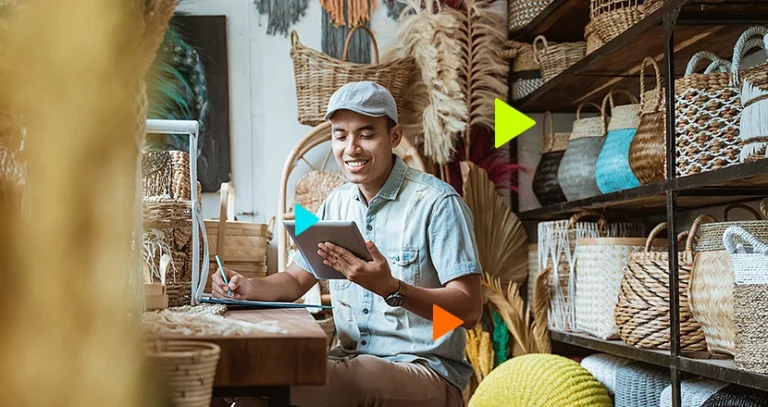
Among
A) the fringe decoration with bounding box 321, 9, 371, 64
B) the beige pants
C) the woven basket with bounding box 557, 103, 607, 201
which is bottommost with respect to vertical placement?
the beige pants

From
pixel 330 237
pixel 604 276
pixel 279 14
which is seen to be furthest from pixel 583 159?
pixel 330 237

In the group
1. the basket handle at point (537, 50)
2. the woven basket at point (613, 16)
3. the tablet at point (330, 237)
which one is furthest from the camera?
the basket handle at point (537, 50)

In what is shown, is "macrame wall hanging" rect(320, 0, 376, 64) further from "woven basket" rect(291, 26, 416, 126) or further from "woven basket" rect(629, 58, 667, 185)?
"woven basket" rect(629, 58, 667, 185)

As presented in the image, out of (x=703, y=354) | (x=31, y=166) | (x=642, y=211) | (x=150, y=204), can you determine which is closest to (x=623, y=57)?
(x=642, y=211)

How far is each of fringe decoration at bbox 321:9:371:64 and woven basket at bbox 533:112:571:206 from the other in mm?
922

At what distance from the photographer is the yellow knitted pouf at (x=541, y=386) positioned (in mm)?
2910

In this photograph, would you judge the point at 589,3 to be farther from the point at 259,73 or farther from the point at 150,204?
the point at 150,204

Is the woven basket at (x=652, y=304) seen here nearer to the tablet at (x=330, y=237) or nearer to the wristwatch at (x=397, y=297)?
the wristwatch at (x=397, y=297)

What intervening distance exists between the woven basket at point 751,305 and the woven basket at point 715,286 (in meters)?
0.09

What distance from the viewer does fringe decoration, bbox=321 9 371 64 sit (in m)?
4.01

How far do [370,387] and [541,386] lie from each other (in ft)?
4.28

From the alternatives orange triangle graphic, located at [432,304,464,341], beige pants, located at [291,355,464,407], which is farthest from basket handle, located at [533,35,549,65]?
beige pants, located at [291,355,464,407]

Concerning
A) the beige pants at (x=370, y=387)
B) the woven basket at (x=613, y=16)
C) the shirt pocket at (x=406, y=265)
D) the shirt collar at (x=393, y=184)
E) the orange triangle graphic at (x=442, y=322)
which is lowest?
the beige pants at (x=370, y=387)

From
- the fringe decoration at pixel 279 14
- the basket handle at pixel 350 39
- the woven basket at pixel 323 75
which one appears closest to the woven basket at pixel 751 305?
the woven basket at pixel 323 75
